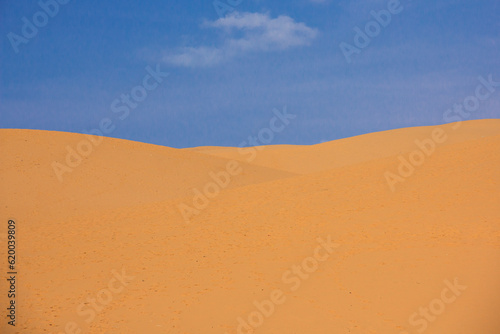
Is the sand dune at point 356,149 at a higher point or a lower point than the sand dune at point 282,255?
higher

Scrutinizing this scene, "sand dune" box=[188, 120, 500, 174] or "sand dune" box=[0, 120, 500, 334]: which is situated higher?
"sand dune" box=[188, 120, 500, 174]

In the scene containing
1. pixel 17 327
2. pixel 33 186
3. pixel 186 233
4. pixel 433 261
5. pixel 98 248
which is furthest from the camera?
pixel 33 186

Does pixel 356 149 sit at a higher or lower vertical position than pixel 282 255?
higher

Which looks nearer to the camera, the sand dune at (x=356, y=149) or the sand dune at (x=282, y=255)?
the sand dune at (x=282, y=255)

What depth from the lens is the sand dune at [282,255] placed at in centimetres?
877

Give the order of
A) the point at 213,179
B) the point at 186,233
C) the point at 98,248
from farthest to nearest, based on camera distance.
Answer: the point at 213,179
the point at 186,233
the point at 98,248

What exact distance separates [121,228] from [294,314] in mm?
10061

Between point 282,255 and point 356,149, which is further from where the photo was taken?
point 356,149

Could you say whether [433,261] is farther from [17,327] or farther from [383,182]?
[17,327]

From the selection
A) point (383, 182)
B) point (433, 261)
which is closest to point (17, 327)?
point (433, 261)

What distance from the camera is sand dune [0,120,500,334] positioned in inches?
345

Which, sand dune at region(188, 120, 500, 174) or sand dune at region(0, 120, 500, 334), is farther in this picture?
sand dune at region(188, 120, 500, 174)

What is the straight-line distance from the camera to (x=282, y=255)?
1239cm

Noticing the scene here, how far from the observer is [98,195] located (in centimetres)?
2514
